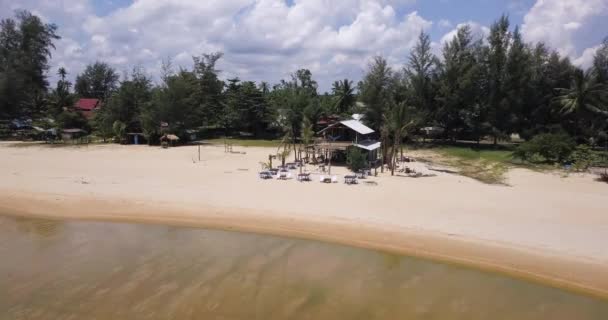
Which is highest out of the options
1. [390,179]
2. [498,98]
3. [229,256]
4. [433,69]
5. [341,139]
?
[433,69]

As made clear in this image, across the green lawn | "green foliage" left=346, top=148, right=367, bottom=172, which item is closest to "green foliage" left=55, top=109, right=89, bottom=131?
"green foliage" left=346, top=148, right=367, bottom=172

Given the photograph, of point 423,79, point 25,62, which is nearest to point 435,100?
point 423,79

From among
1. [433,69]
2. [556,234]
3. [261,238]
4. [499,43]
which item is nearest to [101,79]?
[433,69]

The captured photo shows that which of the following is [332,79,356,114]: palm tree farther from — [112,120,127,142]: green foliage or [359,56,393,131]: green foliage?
[112,120,127,142]: green foliage

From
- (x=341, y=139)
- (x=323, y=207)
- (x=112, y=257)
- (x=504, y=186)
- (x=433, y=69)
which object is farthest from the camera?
(x=433, y=69)

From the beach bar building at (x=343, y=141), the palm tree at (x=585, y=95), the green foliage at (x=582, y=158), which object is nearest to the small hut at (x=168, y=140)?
the beach bar building at (x=343, y=141)

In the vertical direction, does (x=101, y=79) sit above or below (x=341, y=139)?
above

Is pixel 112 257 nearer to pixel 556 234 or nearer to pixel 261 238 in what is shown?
pixel 261 238
